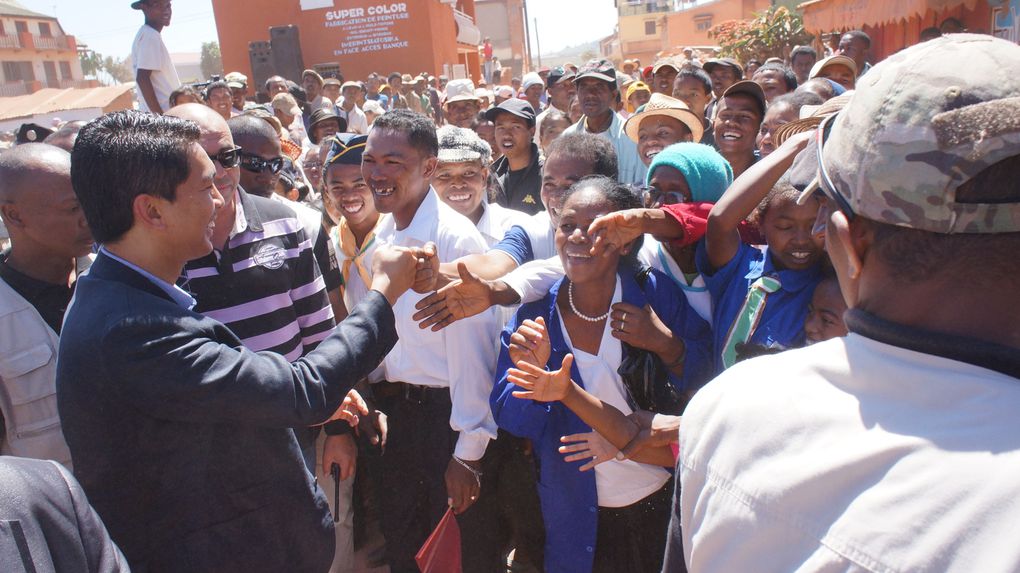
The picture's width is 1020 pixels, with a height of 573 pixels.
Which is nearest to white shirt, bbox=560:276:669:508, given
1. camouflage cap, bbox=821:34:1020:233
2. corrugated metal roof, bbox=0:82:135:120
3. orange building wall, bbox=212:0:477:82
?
camouflage cap, bbox=821:34:1020:233

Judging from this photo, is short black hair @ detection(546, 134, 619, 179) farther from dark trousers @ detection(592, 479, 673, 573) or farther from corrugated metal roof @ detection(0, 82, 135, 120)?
corrugated metal roof @ detection(0, 82, 135, 120)

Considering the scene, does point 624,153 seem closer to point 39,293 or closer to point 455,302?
point 455,302

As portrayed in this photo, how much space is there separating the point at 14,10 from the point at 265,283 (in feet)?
188

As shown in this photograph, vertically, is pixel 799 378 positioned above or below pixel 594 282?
above

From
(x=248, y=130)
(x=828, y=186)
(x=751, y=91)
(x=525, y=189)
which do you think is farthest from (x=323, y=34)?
(x=828, y=186)

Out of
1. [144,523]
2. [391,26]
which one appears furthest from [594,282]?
[391,26]

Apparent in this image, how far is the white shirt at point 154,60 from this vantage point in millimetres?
5992

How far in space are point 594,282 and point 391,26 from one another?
68.1ft

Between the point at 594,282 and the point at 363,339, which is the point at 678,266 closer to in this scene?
the point at 594,282

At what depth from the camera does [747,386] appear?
96 centimetres

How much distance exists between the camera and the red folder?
2.46 m

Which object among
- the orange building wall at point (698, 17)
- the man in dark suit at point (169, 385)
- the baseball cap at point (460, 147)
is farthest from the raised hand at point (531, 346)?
the orange building wall at point (698, 17)

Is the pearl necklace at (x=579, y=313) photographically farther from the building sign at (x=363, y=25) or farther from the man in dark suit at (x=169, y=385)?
the building sign at (x=363, y=25)

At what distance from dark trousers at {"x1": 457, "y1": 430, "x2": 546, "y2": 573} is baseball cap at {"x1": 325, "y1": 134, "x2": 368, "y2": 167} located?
164 cm
